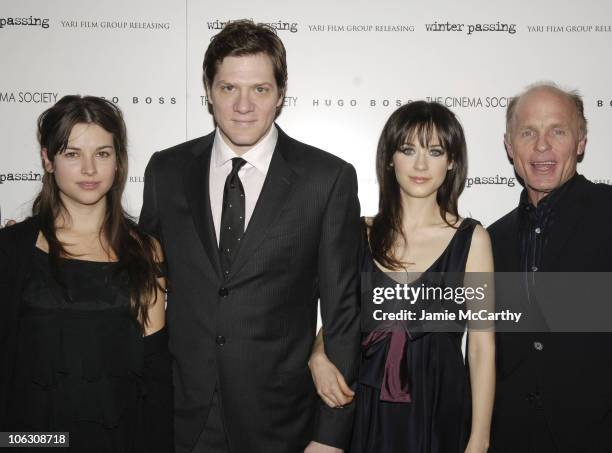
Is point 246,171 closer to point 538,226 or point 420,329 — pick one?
point 420,329

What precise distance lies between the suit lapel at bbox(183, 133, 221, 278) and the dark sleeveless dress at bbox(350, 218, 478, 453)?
680mm

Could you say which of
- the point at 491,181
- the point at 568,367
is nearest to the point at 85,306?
the point at 568,367

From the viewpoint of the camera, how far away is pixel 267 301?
186 cm

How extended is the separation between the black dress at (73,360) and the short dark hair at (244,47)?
886mm

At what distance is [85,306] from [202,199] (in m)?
0.54

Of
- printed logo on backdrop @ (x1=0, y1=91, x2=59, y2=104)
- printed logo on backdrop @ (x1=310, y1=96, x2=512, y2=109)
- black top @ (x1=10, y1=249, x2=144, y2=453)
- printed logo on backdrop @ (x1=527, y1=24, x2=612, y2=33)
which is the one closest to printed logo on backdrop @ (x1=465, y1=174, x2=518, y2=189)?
printed logo on backdrop @ (x1=310, y1=96, x2=512, y2=109)

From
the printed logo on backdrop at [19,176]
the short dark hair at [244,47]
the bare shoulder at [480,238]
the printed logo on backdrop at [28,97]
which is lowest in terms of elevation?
the bare shoulder at [480,238]

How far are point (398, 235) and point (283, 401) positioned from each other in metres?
0.81

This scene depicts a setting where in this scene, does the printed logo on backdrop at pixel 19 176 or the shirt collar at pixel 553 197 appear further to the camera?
the printed logo on backdrop at pixel 19 176

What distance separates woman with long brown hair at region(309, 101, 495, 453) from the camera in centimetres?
201

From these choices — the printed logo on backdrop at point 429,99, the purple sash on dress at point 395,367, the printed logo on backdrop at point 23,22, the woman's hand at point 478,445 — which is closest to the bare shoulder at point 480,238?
the purple sash on dress at point 395,367

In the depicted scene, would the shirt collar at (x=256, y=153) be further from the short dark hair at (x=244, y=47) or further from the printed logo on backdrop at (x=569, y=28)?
the printed logo on backdrop at (x=569, y=28)

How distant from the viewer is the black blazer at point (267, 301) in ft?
6.05

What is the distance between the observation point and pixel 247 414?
73.8 inches
